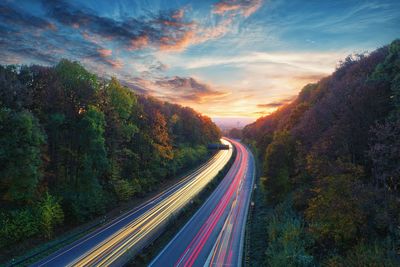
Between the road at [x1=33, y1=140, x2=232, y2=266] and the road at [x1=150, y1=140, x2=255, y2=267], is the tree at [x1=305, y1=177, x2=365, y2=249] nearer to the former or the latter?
the road at [x1=150, y1=140, x2=255, y2=267]

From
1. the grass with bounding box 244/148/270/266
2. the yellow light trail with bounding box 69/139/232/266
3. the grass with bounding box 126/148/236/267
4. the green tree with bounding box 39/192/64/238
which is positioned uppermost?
the green tree with bounding box 39/192/64/238

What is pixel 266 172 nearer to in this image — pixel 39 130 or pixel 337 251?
pixel 337 251

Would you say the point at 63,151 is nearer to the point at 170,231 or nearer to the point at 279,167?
the point at 170,231

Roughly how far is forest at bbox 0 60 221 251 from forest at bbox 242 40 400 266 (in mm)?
25738

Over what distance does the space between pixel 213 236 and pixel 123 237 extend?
39.3 feet

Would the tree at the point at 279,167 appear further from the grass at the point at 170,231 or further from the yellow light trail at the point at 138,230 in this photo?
the yellow light trail at the point at 138,230

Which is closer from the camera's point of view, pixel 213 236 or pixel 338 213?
pixel 338 213

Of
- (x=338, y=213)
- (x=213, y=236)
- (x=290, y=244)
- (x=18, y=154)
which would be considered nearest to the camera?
(x=338, y=213)

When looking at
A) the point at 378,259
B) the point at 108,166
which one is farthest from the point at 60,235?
the point at 378,259

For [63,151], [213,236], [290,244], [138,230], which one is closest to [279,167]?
[213,236]

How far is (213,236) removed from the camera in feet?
109

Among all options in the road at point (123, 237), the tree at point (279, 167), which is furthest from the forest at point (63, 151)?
the tree at point (279, 167)

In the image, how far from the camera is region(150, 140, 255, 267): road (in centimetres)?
2747

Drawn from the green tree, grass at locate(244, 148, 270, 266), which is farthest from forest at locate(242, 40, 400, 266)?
the green tree
